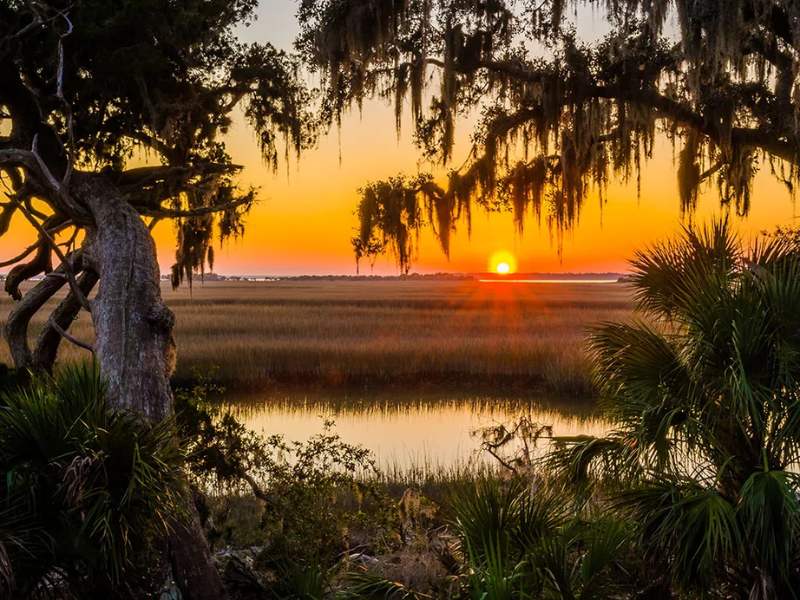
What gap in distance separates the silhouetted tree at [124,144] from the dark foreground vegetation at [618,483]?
1.05 meters

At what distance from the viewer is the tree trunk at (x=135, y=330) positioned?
5977 mm

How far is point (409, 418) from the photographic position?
17016 mm

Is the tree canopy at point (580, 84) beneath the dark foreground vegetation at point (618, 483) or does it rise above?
above

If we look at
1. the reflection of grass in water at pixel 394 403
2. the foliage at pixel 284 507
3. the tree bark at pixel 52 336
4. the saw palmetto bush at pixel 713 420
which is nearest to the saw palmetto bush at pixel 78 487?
the foliage at pixel 284 507

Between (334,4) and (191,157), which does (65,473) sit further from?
(334,4)

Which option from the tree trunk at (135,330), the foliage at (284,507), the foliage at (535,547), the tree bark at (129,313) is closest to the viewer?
the foliage at (535,547)

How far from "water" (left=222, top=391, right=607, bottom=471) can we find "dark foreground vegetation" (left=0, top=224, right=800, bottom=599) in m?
6.54

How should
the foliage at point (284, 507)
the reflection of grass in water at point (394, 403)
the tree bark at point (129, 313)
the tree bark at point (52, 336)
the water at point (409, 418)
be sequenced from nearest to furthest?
the tree bark at point (129, 313), the foliage at point (284, 507), the tree bark at point (52, 336), the water at point (409, 418), the reflection of grass in water at point (394, 403)

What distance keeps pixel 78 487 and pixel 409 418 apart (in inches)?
492

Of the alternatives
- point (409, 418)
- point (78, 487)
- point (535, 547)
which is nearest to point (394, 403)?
point (409, 418)

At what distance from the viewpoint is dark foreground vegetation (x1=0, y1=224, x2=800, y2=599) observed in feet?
15.6

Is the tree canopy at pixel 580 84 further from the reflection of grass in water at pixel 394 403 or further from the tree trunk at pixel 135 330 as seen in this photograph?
the reflection of grass in water at pixel 394 403

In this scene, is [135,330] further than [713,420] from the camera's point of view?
Yes

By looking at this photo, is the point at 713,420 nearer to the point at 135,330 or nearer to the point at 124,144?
the point at 135,330
